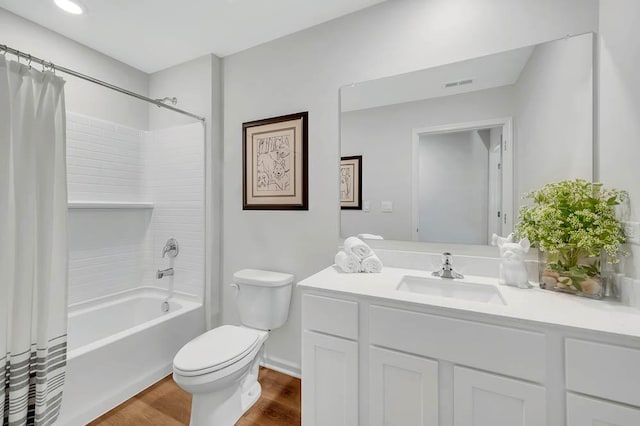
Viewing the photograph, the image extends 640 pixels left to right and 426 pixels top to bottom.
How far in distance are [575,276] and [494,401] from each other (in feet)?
2.01

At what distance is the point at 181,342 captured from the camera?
6.89 feet

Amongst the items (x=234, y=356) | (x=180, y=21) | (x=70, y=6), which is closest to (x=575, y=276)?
(x=234, y=356)

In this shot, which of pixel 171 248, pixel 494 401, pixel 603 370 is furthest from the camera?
pixel 171 248

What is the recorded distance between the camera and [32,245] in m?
1.20

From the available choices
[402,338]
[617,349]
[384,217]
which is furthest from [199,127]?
[617,349]

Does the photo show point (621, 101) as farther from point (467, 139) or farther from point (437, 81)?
point (437, 81)

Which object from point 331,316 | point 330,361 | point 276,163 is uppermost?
point 276,163

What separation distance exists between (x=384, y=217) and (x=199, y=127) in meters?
1.68

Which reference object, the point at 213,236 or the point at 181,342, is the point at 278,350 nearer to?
the point at 181,342

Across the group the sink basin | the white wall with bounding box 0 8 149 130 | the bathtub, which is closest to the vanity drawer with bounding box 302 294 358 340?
the sink basin

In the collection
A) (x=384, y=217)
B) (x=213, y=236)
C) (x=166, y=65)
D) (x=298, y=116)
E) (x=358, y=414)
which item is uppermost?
(x=166, y=65)

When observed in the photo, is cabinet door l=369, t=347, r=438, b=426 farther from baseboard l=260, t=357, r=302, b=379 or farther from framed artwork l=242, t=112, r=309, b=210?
framed artwork l=242, t=112, r=309, b=210

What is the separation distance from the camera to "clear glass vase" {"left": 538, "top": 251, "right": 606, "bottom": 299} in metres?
1.14

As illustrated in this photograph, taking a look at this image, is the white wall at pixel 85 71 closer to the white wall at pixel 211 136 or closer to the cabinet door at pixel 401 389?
the white wall at pixel 211 136
